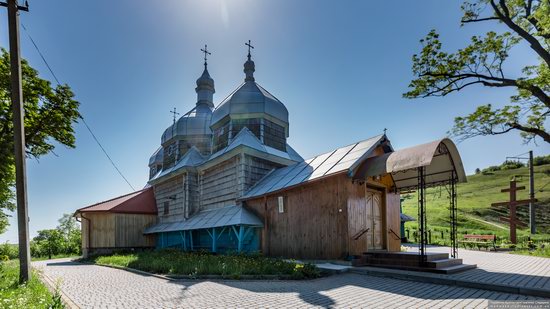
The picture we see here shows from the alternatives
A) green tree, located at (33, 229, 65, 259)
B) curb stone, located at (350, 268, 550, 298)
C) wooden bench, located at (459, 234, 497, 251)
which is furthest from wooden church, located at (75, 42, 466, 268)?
wooden bench, located at (459, 234, 497, 251)

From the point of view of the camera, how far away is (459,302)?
5.86m

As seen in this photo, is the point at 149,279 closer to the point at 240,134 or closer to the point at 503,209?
the point at 240,134

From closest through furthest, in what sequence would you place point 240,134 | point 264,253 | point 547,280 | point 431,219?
point 547,280, point 264,253, point 240,134, point 431,219

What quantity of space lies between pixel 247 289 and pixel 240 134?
10.7 metres

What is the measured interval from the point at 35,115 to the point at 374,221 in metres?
13.7

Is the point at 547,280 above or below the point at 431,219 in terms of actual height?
above

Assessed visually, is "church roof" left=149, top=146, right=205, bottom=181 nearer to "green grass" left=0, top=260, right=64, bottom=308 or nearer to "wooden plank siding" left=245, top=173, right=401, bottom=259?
"wooden plank siding" left=245, top=173, right=401, bottom=259

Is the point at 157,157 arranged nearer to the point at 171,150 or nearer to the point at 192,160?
the point at 171,150

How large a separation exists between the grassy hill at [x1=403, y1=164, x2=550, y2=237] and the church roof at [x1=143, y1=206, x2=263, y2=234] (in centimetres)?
1615

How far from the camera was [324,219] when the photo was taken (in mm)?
11648

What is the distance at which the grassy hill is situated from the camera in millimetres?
33562

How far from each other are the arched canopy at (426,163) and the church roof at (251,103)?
27.1ft

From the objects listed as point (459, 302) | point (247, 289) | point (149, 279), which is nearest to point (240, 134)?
point (149, 279)

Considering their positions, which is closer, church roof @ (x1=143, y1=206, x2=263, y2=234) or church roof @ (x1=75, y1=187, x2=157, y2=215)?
church roof @ (x1=143, y1=206, x2=263, y2=234)
